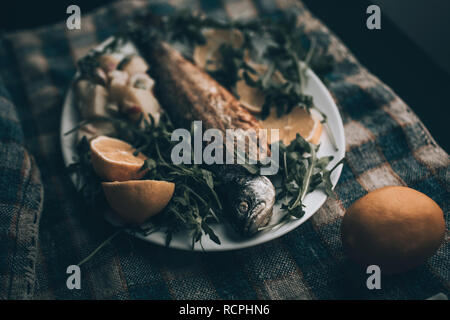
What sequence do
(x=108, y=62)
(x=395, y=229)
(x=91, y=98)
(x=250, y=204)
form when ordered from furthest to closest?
(x=108, y=62) → (x=91, y=98) → (x=250, y=204) → (x=395, y=229)

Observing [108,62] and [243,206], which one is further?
[108,62]

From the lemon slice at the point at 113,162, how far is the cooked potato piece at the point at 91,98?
0.20 metres

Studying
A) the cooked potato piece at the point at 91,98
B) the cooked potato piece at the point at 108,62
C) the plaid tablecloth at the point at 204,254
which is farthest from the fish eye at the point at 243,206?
the cooked potato piece at the point at 108,62

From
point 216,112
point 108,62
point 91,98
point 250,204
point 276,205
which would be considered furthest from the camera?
point 108,62

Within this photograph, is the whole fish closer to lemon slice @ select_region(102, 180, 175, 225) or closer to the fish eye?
the fish eye

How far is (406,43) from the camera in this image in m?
1.78

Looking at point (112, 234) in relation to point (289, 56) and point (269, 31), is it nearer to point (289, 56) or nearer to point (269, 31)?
point (289, 56)

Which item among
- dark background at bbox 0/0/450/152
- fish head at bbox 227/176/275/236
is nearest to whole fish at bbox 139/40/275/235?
fish head at bbox 227/176/275/236

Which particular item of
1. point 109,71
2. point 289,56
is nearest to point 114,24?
point 109,71

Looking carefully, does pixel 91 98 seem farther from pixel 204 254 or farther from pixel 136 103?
pixel 204 254

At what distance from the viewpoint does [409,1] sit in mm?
1676

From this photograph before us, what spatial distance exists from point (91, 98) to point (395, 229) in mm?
1177

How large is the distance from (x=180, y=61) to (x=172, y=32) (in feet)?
0.99

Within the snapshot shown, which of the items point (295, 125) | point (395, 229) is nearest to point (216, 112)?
point (295, 125)
